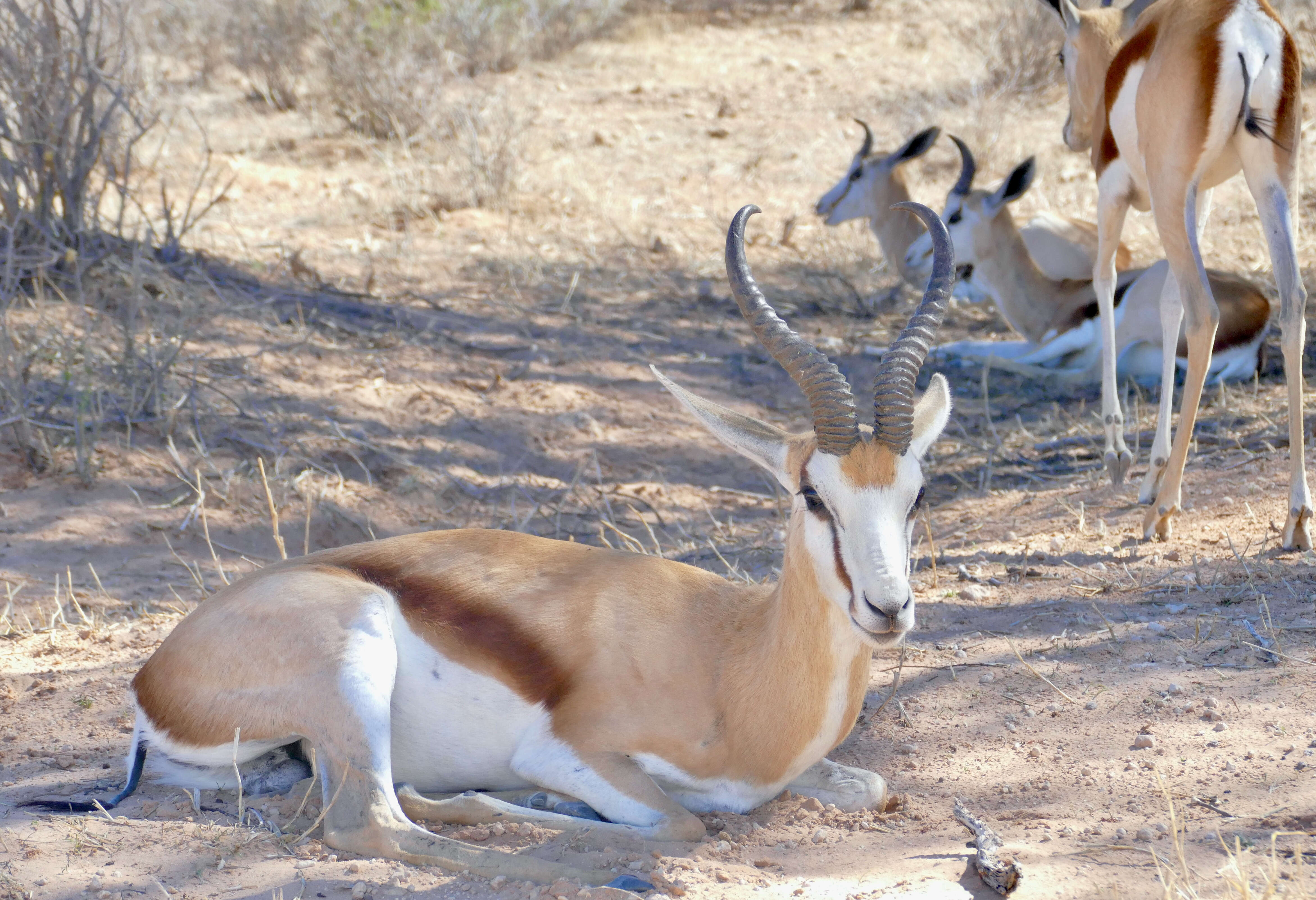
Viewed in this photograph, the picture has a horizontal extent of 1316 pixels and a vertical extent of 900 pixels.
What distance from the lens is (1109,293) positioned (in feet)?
21.3

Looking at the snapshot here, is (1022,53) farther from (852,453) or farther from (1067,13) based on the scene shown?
(852,453)

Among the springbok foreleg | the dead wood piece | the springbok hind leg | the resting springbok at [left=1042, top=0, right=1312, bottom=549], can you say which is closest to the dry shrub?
the resting springbok at [left=1042, top=0, right=1312, bottom=549]

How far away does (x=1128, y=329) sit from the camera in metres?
8.37

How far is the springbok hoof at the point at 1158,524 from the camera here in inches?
213

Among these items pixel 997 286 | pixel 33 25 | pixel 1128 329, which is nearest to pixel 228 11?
pixel 33 25

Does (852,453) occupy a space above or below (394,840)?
above

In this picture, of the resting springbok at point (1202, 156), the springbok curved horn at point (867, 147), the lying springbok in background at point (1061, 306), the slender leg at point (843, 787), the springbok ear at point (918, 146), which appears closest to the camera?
the slender leg at point (843, 787)

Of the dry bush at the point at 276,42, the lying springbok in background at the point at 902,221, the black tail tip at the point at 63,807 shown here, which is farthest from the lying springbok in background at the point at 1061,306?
the dry bush at the point at 276,42

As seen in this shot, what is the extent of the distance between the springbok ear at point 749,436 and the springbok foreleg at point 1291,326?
103 inches

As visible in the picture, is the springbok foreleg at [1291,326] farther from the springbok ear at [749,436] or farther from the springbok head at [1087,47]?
the springbok ear at [749,436]

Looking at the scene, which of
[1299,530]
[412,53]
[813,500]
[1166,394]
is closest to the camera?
[813,500]

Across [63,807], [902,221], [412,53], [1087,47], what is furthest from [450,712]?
[412,53]

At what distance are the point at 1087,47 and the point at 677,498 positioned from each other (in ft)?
11.5

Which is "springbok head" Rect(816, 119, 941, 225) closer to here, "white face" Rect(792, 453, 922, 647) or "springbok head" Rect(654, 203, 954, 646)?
"springbok head" Rect(654, 203, 954, 646)
